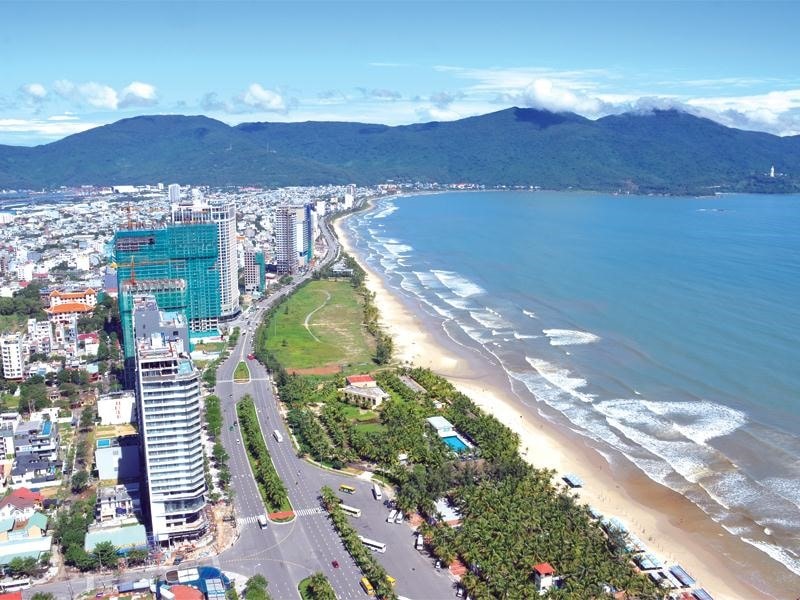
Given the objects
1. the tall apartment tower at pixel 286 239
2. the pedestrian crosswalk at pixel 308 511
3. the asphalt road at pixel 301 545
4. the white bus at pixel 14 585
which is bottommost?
the white bus at pixel 14 585

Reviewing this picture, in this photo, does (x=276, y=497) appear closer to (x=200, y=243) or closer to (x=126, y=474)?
(x=126, y=474)

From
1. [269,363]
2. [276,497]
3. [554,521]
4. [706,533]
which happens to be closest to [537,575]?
[554,521]

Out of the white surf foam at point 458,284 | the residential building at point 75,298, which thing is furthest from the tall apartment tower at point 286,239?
the residential building at point 75,298

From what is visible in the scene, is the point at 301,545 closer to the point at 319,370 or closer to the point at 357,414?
the point at 357,414

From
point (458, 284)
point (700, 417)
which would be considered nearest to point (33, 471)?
point (700, 417)

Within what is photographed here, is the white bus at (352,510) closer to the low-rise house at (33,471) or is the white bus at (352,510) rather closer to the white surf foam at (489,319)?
the low-rise house at (33,471)

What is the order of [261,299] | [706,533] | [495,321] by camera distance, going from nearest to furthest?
[706,533] < [495,321] < [261,299]
